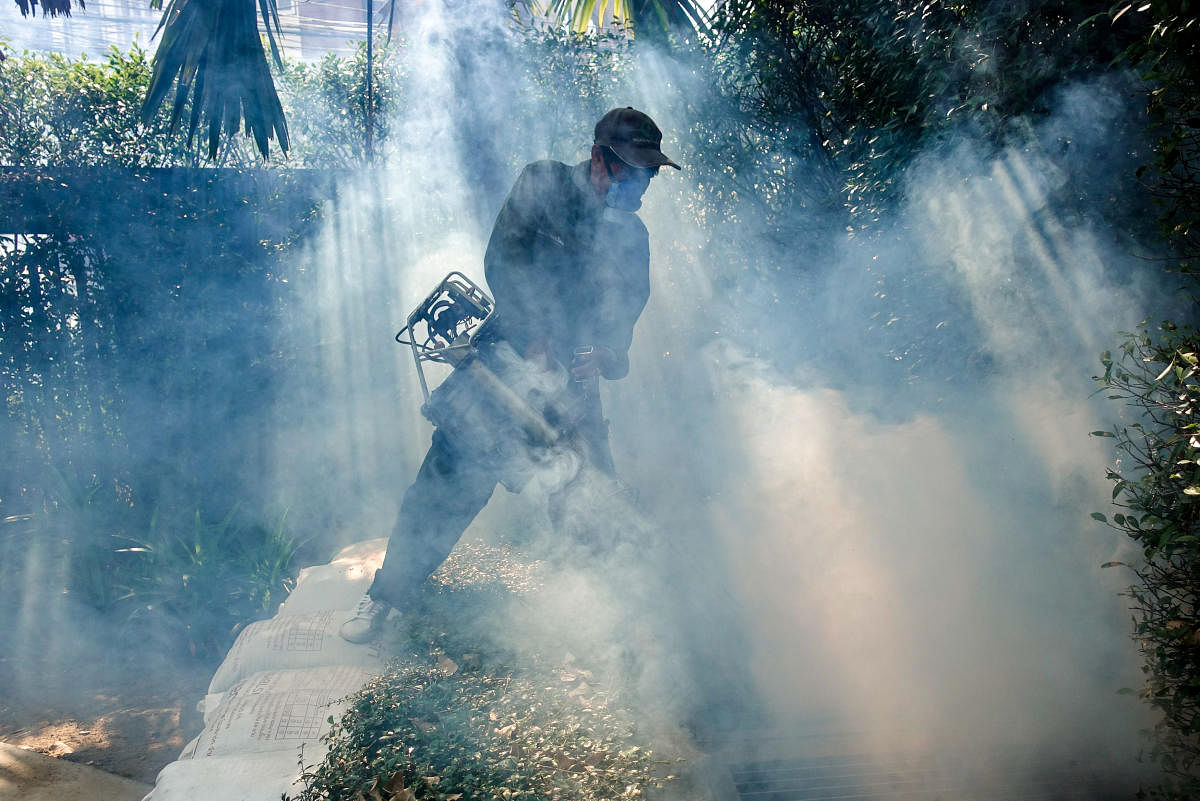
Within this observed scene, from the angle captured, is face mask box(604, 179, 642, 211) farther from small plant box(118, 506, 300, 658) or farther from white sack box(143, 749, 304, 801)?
small plant box(118, 506, 300, 658)

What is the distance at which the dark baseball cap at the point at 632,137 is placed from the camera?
121 inches

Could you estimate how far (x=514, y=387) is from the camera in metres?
3.40

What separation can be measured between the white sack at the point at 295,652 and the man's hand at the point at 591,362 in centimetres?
154

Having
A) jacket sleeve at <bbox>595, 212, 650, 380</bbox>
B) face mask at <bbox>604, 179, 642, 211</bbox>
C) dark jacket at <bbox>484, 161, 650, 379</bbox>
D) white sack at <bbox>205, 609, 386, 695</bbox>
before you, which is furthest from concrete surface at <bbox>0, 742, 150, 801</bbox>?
face mask at <bbox>604, 179, 642, 211</bbox>

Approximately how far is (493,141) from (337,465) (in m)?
3.07

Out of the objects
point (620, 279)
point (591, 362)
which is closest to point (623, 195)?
point (620, 279)

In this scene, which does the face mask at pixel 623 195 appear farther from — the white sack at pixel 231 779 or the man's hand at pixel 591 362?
the white sack at pixel 231 779

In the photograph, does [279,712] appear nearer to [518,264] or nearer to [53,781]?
[53,781]

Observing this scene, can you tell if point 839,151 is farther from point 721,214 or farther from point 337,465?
point 337,465

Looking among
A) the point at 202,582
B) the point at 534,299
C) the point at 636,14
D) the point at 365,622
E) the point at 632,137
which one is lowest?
the point at 365,622

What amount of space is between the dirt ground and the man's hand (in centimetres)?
276

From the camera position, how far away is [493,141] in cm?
598

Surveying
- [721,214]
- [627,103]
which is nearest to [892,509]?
[721,214]

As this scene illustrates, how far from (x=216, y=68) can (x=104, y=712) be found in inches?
160
